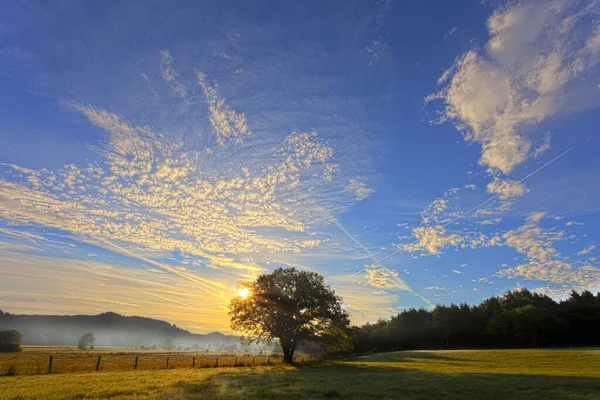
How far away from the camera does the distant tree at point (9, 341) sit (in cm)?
9431

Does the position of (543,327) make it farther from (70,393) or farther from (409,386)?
(70,393)

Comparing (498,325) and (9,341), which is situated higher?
(498,325)

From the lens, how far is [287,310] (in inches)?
1996

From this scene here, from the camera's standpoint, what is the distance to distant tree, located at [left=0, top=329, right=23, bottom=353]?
94312 mm

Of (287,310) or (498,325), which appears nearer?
(287,310)

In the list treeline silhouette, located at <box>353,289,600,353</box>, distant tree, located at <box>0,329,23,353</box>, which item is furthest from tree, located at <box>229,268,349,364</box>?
distant tree, located at <box>0,329,23,353</box>

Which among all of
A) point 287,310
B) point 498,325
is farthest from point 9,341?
point 498,325

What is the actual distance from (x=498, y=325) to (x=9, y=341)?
144m

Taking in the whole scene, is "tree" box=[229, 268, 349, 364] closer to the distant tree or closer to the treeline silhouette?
the treeline silhouette

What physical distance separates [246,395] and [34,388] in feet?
36.6

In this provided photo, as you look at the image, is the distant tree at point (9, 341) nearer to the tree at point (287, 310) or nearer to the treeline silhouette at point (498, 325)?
the tree at point (287, 310)

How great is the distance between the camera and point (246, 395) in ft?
53.0

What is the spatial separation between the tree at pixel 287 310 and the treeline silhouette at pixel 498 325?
85.9 feet

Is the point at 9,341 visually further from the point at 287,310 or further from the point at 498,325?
the point at 498,325
